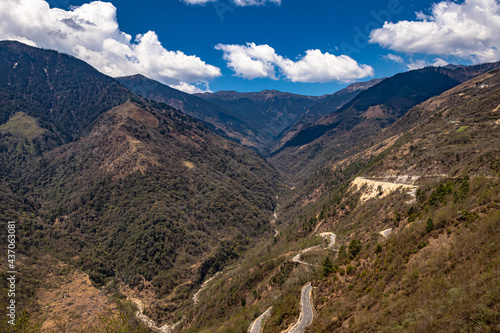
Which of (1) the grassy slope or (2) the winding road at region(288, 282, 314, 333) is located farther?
(2) the winding road at region(288, 282, 314, 333)

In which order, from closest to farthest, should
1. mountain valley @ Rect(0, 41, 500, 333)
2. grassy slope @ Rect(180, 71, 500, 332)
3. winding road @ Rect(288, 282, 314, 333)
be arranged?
grassy slope @ Rect(180, 71, 500, 332), mountain valley @ Rect(0, 41, 500, 333), winding road @ Rect(288, 282, 314, 333)

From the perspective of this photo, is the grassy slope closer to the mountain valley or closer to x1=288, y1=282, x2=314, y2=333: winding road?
the mountain valley

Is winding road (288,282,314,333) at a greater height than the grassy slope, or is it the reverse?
the grassy slope

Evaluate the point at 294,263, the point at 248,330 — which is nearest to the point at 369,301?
the point at 248,330

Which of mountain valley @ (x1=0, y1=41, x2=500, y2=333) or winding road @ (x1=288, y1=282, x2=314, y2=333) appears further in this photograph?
winding road @ (x1=288, y1=282, x2=314, y2=333)

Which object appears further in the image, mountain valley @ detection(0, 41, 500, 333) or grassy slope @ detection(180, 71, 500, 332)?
mountain valley @ detection(0, 41, 500, 333)

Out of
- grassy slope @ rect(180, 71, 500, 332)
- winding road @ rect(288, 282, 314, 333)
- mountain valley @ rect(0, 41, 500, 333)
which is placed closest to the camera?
grassy slope @ rect(180, 71, 500, 332)

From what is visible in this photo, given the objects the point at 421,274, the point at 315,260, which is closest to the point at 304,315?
the point at 421,274

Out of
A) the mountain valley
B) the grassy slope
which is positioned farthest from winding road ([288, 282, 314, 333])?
the grassy slope

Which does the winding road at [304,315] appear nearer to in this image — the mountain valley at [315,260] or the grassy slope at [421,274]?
the mountain valley at [315,260]

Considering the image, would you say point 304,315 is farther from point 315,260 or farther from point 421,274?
point 315,260

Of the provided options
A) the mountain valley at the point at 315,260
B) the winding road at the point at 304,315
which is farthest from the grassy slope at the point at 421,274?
the winding road at the point at 304,315
